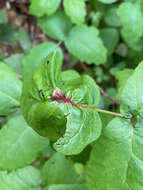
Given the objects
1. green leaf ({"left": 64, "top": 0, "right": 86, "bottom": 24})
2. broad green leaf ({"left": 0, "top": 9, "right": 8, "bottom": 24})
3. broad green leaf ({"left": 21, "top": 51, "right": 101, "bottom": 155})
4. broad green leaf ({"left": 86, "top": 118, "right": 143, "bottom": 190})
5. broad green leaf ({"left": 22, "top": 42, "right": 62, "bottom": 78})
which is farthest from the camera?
broad green leaf ({"left": 0, "top": 9, "right": 8, "bottom": 24})

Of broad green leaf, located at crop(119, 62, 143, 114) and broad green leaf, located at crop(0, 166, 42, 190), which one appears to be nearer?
broad green leaf, located at crop(119, 62, 143, 114)

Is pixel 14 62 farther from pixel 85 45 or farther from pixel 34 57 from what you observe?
pixel 85 45

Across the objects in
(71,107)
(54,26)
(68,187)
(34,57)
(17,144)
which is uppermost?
(71,107)

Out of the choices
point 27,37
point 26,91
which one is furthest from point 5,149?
point 27,37

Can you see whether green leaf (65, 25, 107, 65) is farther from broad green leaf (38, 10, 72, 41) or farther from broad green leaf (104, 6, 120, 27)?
broad green leaf (104, 6, 120, 27)

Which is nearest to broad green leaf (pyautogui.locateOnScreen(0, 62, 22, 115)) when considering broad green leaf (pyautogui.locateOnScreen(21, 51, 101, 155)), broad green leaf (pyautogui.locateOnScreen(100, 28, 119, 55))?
broad green leaf (pyautogui.locateOnScreen(21, 51, 101, 155))

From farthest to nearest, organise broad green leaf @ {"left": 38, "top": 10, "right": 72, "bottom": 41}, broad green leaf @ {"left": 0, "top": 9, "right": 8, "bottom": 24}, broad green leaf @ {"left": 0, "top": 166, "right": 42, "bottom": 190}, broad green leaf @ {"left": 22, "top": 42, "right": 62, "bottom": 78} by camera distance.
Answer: broad green leaf @ {"left": 0, "top": 9, "right": 8, "bottom": 24}, broad green leaf @ {"left": 38, "top": 10, "right": 72, "bottom": 41}, broad green leaf @ {"left": 22, "top": 42, "right": 62, "bottom": 78}, broad green leaf @ {"left": 0, "top": 166, "right": 42, "bottom": 190}

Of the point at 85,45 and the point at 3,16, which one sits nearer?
the point at 85,45

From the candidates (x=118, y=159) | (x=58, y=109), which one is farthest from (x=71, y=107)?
(x=118, y=159)

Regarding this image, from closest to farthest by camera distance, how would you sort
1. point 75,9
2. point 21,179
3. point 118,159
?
point 118,159
point 21,179
point 75,9
